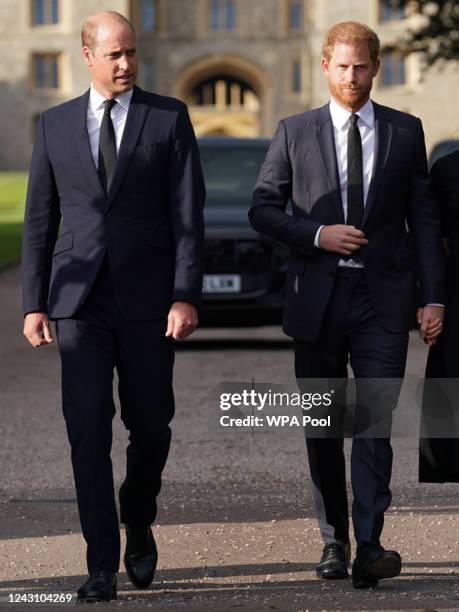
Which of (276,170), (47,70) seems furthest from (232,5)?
(276,170)

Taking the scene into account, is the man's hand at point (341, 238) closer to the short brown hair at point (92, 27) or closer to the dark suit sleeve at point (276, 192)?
the dark suit sleeve at point (276, 192)

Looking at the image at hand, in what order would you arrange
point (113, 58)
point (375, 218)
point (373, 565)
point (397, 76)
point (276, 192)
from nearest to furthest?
point (373, 565) → point (113, 58) → point (375, 218) → point (276, 192) → point (397, 76)

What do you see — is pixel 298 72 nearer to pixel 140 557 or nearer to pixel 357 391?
pixel 357 391

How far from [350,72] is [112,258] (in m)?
1.04

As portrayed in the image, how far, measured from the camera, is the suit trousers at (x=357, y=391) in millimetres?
5215

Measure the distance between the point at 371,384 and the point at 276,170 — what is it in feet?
2.77

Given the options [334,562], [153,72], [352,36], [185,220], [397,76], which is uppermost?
[352,36]

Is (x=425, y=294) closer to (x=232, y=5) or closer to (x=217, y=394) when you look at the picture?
(x=217, y=394)

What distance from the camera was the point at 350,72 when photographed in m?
5.23

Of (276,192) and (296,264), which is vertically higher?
(276,192)

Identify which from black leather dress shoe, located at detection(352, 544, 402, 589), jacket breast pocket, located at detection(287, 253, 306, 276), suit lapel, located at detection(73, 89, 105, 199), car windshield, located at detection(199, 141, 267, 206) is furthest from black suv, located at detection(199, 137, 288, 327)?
black leather dress shoe, located at detection(352, 544, 402, 589)

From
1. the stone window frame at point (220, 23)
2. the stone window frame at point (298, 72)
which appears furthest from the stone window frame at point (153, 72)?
the stone window frame at point (298, 72)

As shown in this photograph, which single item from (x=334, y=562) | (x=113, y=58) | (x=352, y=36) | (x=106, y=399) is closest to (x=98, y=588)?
(x=106, y=399)

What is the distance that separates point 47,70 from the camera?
263 feet
